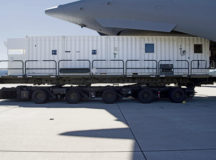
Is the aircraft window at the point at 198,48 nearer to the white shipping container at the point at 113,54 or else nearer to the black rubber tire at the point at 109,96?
the white shipping container at the point at 113,54

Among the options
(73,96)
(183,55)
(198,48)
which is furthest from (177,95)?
(73,96)

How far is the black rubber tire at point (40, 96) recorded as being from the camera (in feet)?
32.1

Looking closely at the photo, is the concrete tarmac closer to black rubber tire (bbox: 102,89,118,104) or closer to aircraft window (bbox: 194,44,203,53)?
black rubber tire (bbox: 102,89,118,104)

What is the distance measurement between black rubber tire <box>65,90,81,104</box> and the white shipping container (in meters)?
1.42

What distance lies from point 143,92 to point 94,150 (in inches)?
258

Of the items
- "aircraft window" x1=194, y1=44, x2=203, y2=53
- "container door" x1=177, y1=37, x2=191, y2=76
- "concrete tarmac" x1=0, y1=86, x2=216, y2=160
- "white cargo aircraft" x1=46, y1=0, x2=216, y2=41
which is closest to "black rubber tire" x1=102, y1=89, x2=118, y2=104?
"concrete tarmac" x1=0, y1=86, x2=216, y2=160

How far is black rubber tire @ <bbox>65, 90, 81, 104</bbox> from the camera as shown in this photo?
978 cm

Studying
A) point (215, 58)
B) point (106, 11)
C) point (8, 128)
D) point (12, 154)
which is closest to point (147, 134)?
point (12, 154)

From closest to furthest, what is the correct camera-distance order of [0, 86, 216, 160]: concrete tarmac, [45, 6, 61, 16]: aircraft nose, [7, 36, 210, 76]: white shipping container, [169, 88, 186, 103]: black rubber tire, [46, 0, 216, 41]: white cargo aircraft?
[0, 86, 216, 160]: concrete tarmac
[46, 0, 216, 41]: white cargo aircraft
[169, 88, 186, 103]: black rubber tire
[7, 36, 210, 76]: white shipping container
[45, 6, 61, 16]: aircraft nose

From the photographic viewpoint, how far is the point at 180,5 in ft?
29.6

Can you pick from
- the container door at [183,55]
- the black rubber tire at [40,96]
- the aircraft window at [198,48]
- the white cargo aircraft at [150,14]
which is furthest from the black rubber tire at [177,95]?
the black rubber tire at [40,96]

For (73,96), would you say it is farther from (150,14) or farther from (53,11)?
(150,14)

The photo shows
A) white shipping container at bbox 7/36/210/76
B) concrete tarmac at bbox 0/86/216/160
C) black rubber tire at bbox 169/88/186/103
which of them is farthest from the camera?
white shipping container at bbox 7/36/210/76

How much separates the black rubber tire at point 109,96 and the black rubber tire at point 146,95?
1.45 metres
